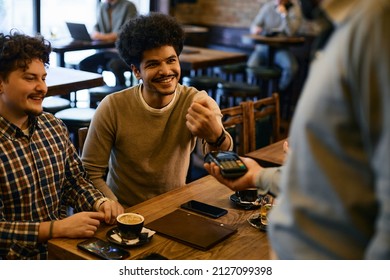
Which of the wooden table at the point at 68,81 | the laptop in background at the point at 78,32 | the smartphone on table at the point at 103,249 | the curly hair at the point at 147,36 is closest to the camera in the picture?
the smartphone on table at the point at 103,249

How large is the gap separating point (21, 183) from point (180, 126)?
693mm

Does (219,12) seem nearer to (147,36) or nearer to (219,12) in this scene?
(219,12)

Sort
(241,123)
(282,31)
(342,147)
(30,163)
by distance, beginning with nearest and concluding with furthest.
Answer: (342,147) → (30,163) → (241,123) → (282,31)

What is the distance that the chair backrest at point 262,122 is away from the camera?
2928mm

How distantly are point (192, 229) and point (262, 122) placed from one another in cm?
152

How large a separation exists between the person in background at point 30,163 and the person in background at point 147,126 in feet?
0.74

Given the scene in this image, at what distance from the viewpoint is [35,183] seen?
1790 millimetres

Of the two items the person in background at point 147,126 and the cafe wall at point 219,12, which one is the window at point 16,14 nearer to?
the cafe wall at point 219,12

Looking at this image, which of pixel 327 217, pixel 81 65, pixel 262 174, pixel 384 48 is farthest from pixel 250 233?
pixel 81 65

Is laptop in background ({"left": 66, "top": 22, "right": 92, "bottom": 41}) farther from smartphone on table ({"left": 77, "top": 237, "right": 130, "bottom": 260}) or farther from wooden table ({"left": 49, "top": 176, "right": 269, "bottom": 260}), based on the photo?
smartphone on table ({"left": 77, "top": 237, "right": 130, "bottom": 260})

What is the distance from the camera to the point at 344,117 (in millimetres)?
780

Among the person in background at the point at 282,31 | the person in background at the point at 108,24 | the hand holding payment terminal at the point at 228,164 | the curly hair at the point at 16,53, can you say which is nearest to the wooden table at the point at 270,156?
the hand holding payment terminal at the point at 228,164

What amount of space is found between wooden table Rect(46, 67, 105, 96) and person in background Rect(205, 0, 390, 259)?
91.6 inches

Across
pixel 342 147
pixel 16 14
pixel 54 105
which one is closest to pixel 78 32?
pixel 16 14
